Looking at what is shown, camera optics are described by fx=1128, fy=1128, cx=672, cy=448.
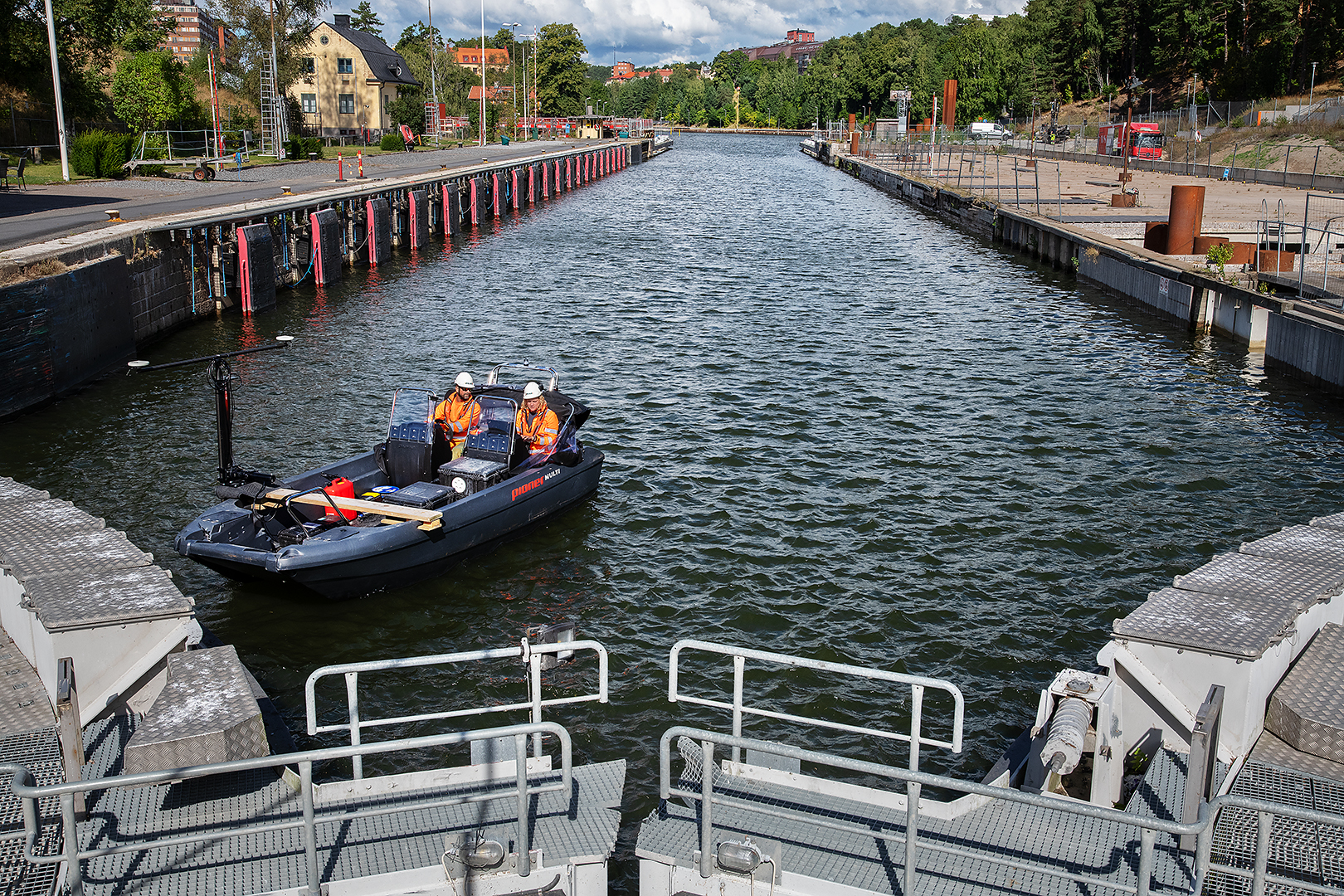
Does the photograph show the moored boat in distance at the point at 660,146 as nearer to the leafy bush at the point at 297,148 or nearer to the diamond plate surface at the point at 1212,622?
the leafy bush at the point at 297,148

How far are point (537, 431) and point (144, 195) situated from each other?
27.9 m

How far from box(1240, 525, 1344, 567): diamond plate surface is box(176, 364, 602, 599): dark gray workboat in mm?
9071

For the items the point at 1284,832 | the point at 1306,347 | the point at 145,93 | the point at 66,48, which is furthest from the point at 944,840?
the point at 66,48

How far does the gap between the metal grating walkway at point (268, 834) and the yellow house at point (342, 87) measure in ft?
295

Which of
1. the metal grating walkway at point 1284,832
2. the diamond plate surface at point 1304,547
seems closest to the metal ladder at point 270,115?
the diamond plate surface at point 1304,547

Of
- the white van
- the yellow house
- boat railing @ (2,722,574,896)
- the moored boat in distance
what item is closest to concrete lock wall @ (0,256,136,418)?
boat railing @ (2,722,574,896)

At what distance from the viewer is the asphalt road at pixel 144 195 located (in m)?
28.4

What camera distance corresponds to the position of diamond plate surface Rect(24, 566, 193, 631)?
8125 mm

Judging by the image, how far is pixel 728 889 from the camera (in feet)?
21.9

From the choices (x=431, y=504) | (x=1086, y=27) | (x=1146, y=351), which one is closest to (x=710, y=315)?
(x=1146, y=351)

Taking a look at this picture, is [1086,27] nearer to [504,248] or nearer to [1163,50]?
[1163,50]

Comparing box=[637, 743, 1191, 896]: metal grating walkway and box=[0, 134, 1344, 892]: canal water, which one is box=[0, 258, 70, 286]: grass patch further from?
box=[637, 743, 1191, 896]: metal grating walkway

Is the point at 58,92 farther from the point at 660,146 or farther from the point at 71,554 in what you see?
the point at 660,146

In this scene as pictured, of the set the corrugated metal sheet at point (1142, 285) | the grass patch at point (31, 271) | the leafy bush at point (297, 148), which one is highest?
the leafy bush at point (297, 148)
